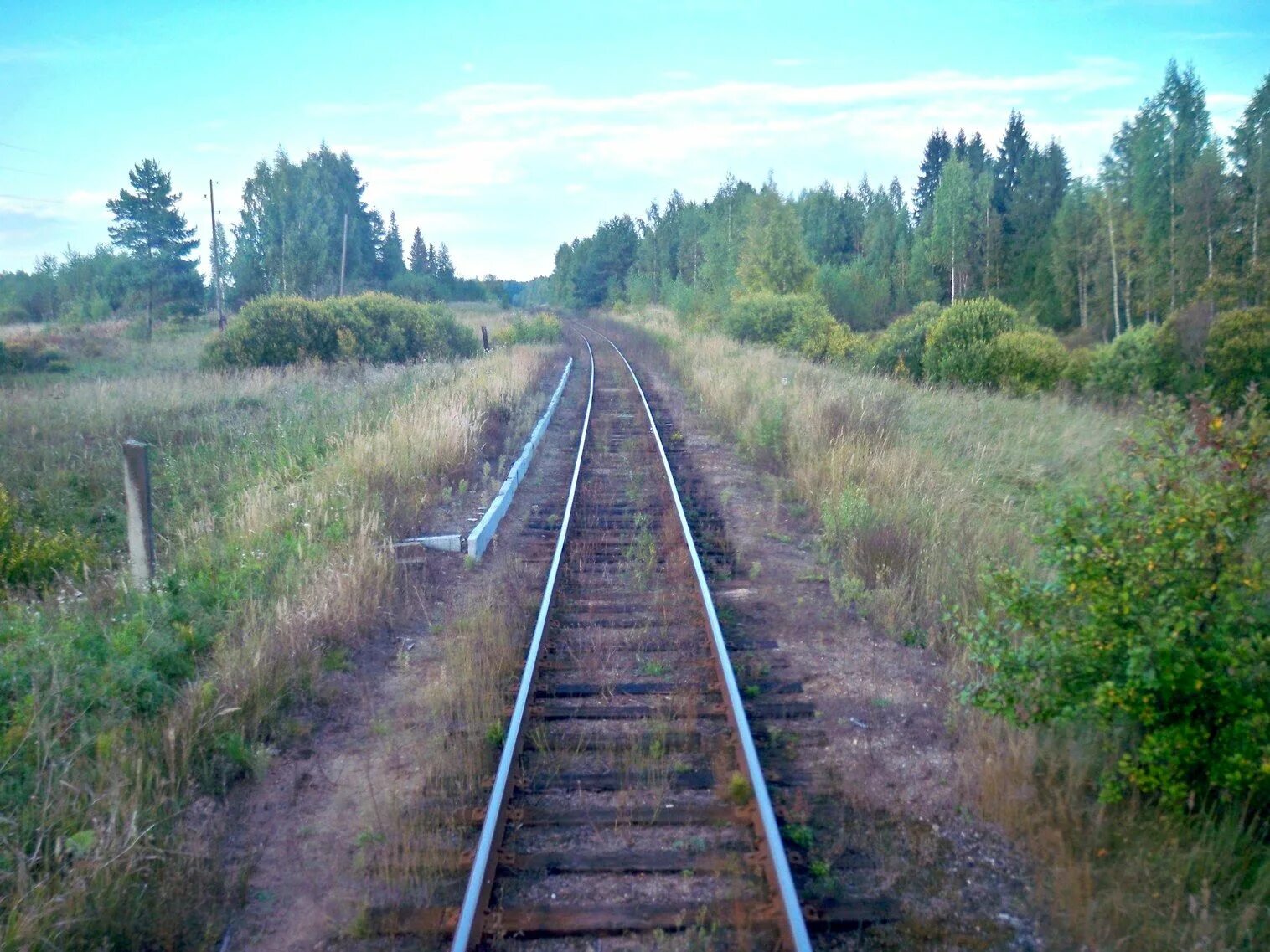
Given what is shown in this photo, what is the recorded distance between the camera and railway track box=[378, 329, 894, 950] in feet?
12.0

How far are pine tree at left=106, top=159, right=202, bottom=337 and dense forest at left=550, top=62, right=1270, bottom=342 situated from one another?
28.3 m

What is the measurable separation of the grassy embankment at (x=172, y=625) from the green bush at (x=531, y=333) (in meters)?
24.2

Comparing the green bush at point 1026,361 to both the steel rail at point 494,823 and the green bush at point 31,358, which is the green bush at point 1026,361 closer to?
the steel rail at point 494,823

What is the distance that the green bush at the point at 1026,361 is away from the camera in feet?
81.4

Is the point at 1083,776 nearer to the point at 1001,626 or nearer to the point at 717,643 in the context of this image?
the point at 1001,626

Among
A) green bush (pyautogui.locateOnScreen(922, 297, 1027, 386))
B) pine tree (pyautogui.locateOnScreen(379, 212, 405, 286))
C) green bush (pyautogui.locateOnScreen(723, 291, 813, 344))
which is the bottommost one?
green bush (pyautogui.locateOnScreen(922, 297, 1027, 386))

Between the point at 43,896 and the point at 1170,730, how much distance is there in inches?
181

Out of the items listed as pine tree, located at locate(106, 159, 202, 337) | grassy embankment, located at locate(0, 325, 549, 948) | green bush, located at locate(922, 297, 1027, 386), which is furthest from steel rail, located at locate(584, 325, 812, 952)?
pine tree, located at locate(106, 159, 202, 337)

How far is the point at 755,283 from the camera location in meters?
43.1

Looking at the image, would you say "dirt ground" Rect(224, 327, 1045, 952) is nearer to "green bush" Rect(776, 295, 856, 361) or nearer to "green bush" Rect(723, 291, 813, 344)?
"green bush" Rect(776, 295, 856, 361)

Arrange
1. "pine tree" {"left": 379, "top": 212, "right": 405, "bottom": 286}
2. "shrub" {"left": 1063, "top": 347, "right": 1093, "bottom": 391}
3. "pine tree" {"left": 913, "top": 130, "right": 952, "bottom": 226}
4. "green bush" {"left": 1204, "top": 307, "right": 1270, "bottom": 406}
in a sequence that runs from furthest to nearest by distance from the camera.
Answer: "pine tree" {"left": 913, "top": 130, "right": 952, "bottom": 226} → "pine tree" {"left": 379, "top": 212, "right": 405, "bottom": 286} → "shrub" {"left": 1063, "top": 347, "right": 1093, "bottom": 391} → "green bush" {"left": 1204, "top": 307, "right": 1270, "bottom": 406}

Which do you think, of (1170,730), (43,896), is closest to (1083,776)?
(1170,730)

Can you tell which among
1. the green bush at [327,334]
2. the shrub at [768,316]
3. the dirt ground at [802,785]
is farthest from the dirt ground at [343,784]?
the shrub at [768,316]

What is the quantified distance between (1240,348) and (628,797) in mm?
25736
